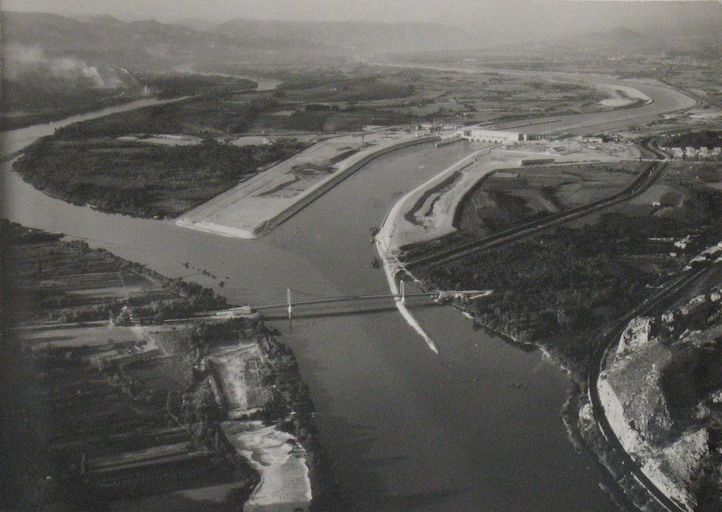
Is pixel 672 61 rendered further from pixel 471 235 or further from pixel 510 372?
pixel 510 372

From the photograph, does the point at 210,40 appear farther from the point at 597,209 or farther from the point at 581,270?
the point at 581,270

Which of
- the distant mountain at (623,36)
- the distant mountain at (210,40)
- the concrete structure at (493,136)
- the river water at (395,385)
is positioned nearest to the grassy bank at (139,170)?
the river water at (395,385)

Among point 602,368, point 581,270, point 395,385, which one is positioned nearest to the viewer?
point 395,385

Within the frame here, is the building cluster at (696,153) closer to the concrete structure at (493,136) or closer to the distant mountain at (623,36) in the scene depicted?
the concrete structure at (493,136)

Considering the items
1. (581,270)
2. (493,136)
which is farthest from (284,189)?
(493,136)

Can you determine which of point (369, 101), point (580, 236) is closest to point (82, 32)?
point (369, 101)

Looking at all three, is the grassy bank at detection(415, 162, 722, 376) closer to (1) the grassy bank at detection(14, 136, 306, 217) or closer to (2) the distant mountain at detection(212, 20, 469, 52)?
(1) the grassy bank at detection(14, 136, 306, 217)
